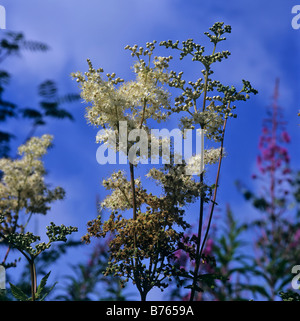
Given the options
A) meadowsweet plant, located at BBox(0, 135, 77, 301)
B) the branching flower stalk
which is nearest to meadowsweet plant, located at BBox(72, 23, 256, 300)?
the branching flower stalk

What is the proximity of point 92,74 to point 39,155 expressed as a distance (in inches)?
A: 63.8

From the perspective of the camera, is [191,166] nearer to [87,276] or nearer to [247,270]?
[247,270]

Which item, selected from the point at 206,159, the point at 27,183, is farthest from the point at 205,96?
the point at 27,183

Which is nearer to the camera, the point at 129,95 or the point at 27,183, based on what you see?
the point at 129,95

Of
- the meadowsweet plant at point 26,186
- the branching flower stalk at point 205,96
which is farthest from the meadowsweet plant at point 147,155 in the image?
the meadowsweet plant at point 26,186

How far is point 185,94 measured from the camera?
102 inches

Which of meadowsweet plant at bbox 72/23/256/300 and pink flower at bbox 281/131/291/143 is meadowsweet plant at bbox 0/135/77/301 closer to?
meadowsweet plant at bbox 72/23/256/300

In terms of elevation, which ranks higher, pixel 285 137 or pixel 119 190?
pixel 285 137

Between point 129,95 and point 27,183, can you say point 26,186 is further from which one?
point 129,95

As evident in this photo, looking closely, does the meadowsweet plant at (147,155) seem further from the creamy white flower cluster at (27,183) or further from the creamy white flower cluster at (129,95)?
the creamy white flower cluster at (27,183)

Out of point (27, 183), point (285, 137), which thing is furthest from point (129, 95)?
point (285, 137)

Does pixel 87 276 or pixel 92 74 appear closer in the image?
pixel 92 74

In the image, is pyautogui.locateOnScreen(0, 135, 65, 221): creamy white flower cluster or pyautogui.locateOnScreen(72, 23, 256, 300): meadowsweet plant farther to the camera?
pyautogui.locateOnScreen(0, 135, 65, 221): creamy white flower cluster
